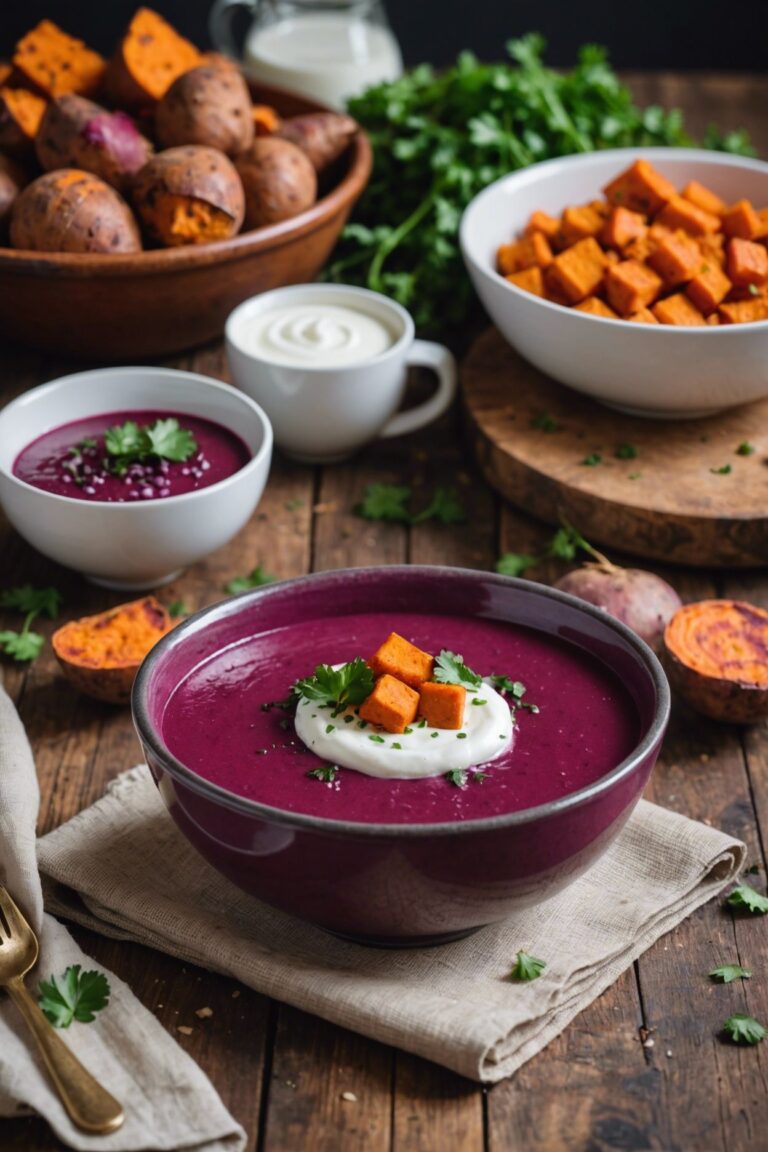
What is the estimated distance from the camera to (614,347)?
3.01 m

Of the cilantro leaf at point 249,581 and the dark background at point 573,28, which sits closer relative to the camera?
the cilantro leaf at point 249,581

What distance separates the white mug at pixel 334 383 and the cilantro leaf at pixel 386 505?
0.54ft

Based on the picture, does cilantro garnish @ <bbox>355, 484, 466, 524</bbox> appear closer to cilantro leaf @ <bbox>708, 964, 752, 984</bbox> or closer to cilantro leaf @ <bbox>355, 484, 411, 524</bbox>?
cilantro leaf @ <bbox>355, 484, 411, 524</bbox>

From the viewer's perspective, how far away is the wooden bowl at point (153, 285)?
3.20 m

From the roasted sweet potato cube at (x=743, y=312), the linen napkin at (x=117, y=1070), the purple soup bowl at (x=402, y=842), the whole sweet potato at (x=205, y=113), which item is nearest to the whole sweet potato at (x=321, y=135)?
the whole sweet potato at (x=205, y=113)

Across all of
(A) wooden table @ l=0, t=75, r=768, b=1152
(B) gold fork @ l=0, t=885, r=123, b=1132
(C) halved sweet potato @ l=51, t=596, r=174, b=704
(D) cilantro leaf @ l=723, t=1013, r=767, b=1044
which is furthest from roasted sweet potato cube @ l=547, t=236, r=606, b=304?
(B) gold fork @ l=0, t=885, r=123, b=1132

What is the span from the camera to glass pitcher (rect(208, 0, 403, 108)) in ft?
14.5

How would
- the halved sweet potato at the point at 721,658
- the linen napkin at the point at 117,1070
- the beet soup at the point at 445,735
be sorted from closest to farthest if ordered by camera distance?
the linen napkin at the point at 117,1070 → the beet soup at the point at 445,735 → the halved sweet potato at the point at 721,658

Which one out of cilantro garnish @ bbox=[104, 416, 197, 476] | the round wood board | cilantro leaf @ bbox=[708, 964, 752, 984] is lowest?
the round wood board

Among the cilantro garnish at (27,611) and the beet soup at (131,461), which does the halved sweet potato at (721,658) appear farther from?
the cilantro garnish at (27,611)

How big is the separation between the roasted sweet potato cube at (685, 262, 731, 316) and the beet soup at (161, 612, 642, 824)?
1.21 metres

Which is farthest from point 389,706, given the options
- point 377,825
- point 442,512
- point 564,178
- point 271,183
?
point 564,178

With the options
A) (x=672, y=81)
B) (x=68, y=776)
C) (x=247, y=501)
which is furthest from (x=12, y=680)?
(x=672, y=81)

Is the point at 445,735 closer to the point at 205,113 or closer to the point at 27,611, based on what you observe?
the point at 27,611
